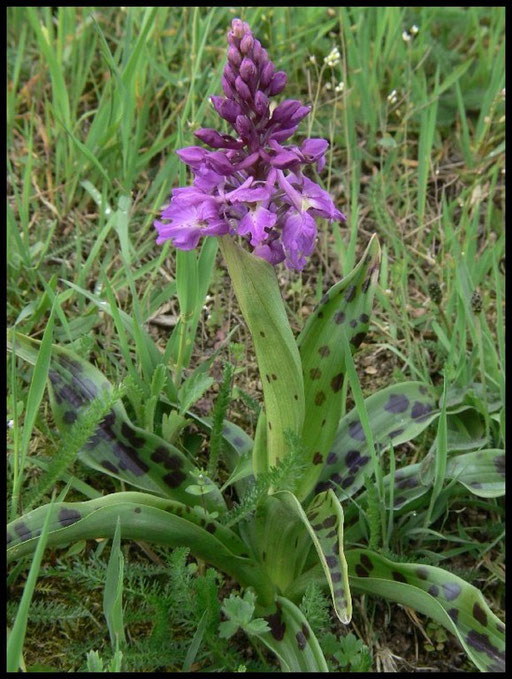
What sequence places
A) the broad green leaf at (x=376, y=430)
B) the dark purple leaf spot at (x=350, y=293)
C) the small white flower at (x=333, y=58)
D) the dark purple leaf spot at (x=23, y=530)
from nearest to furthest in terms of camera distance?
the dark purple leaf spot at (x=23, y=530), the dark purple leaf spot at (x=350, y=293), the broad green leaf at (x=376, y=430), the small white flower at (x=333, y=58)

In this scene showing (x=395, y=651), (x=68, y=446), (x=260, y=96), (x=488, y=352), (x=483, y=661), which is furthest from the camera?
(x=488, y=352)

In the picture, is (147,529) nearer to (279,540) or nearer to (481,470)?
(279,540)

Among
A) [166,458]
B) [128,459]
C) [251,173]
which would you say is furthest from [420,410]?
[251,173]

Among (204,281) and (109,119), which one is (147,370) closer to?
(204,281)

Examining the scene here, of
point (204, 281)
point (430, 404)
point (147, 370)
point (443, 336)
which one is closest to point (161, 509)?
point (147, 370)

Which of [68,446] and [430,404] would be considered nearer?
[68,446]

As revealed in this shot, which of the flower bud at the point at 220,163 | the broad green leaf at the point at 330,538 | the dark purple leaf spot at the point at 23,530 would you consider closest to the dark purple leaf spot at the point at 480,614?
the broad green leaf at the point at 330,538

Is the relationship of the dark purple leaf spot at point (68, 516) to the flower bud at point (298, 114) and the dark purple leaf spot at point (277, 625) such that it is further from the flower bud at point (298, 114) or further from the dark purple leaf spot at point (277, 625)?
the flower bud at point (298, 114)

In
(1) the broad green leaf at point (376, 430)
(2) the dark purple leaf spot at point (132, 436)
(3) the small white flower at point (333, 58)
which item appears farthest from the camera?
(3) the small white flower at point (333, 58)
